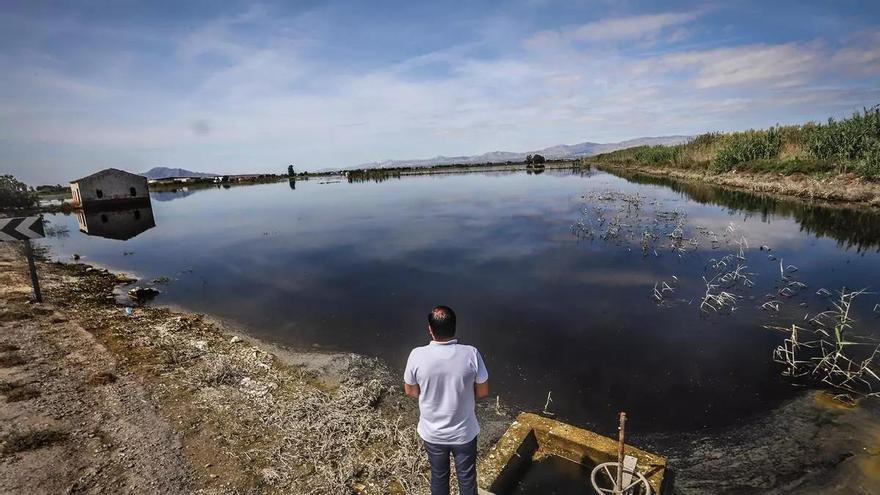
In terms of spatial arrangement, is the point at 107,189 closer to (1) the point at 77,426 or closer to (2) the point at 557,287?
(1) the point at 77,426

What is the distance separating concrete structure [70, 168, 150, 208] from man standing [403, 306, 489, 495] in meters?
63.5

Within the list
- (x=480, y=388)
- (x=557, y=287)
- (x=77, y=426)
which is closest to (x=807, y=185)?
(x=557, y=287)

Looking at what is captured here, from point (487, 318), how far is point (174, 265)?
1821 centimetres

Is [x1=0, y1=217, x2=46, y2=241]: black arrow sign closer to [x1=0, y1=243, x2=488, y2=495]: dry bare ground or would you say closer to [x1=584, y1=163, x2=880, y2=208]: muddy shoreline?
[x1=0, y1=243, x2=488, y2=495]: dry bare ground

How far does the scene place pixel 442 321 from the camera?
374 centimetres

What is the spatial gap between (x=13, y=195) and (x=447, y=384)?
7117cm

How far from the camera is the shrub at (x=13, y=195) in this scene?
48.4m

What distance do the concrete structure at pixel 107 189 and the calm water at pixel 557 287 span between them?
2511cm

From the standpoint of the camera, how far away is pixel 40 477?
5391mm

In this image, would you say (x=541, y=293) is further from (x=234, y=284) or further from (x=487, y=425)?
(x=234, y=284)

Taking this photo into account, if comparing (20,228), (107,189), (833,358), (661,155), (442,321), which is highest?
(661,155)

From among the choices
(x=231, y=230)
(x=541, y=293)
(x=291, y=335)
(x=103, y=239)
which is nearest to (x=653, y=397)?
(x=541, y=293)

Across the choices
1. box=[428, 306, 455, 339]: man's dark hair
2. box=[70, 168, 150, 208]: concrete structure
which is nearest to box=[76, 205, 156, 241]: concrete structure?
box=[70, 168, 150, 208]: concrete structure

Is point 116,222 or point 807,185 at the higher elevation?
point 807,185
